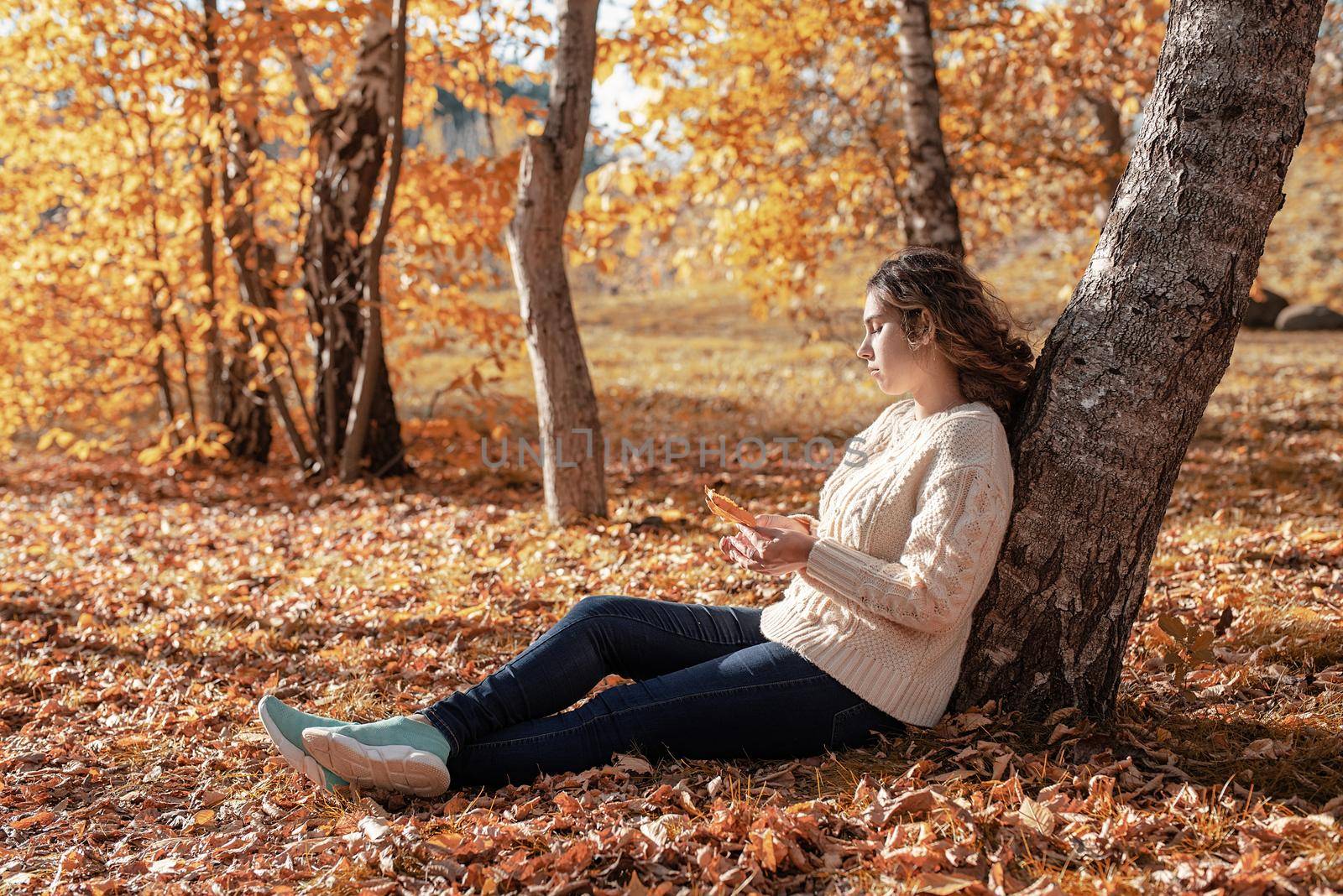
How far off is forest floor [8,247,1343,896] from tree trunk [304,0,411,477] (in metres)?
1.01

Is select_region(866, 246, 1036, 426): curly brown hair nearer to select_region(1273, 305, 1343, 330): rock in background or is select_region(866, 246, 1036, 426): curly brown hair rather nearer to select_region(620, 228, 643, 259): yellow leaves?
select_region(620, 228, 643, 259): yellow leaves

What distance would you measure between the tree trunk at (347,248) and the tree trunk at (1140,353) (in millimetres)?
6137

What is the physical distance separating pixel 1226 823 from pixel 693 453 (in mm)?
7027

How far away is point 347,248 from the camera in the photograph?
8195 millimetres

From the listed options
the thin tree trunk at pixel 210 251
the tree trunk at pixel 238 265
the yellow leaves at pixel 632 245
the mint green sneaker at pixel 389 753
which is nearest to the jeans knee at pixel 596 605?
the mint green sneaker at pixel 389 753

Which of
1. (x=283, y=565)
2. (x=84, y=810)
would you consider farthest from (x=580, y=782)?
(x=283, y=565)

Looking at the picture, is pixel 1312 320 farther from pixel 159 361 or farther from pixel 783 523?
pixel 783 523

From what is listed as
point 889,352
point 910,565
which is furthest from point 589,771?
point 889,352

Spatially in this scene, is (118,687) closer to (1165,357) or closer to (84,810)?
(84,810)

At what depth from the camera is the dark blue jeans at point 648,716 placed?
8.87 feet

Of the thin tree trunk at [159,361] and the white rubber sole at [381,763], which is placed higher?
the thin tree trunk at [159,361]

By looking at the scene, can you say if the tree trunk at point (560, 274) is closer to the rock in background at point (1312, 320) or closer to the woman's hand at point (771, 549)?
the woman's hand at point (771, 549)

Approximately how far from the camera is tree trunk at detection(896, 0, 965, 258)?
6.59 m

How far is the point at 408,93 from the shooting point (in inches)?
360
